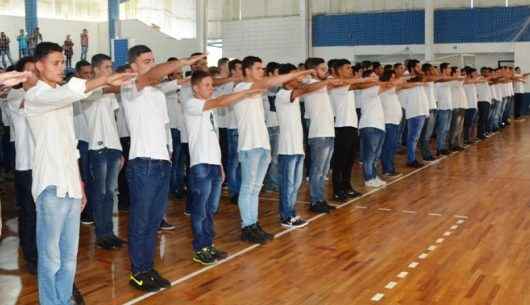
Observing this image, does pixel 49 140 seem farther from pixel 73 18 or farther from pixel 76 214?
pixel 73 18

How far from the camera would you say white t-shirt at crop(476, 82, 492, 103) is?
43.9ft

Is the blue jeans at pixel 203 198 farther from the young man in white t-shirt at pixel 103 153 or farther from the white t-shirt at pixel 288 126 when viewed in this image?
the white t-shirt at pixel 288 126

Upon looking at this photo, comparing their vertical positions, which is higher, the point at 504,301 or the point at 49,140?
the point at 49,140

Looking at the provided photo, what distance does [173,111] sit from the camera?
748cm

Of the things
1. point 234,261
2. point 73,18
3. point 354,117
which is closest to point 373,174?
point 354,117

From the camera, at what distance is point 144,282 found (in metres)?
4.27

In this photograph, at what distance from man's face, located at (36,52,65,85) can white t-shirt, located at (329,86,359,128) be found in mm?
4302

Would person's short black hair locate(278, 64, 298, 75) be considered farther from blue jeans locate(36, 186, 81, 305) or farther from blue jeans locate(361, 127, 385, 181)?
blue jeans locate(36, 186, 81, 305)

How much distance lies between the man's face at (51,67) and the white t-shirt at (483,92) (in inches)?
451

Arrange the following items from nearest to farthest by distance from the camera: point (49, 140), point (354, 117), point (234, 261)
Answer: point (49, 140) < point (234, 261) < point (354, 117)

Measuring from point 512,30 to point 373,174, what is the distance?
1378cm

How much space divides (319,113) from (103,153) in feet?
7.49

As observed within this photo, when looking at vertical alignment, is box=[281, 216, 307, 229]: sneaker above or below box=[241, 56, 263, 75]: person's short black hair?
below

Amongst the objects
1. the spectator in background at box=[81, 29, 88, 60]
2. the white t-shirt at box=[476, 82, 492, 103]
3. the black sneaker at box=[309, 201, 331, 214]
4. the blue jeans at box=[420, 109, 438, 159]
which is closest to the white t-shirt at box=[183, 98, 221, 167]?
the black sneaker at box=[309, 201, 331, 214]
